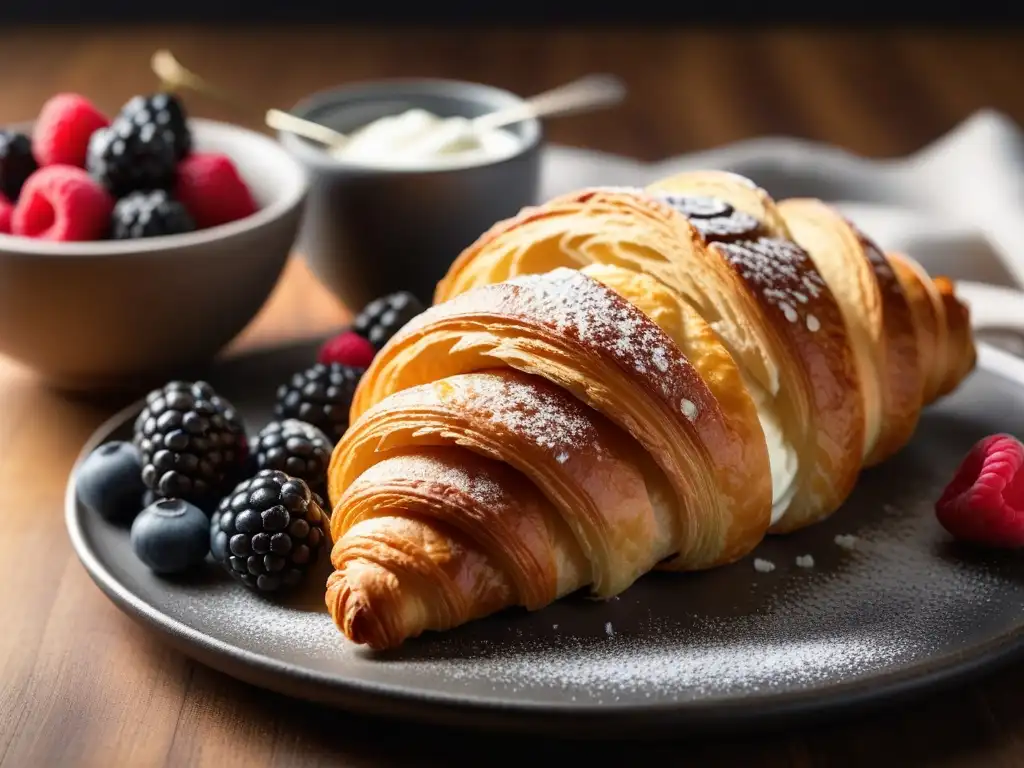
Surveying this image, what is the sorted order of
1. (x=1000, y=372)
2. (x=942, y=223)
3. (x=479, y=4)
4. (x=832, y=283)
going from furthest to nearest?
(x=479, y=4), (x=942, y=223), (x=1000, y=372), (x=832, y=283)

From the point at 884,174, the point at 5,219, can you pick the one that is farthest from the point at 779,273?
the point at 884,174

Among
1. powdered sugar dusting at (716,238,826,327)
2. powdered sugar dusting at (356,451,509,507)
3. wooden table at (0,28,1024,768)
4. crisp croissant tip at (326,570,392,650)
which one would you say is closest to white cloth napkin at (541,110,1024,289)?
wooden table at (0,28,1024,768)

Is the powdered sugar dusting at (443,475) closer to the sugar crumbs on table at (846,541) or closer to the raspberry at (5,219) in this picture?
the sugar crumbs on table at (846,541)

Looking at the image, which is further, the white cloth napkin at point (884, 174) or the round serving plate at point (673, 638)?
the white cloth napkin at point (884, 174)

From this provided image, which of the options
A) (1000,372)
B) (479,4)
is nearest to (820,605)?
(1000,372)

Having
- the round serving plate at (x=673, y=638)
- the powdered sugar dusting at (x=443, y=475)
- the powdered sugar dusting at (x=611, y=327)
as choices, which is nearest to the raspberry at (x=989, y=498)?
the round serving plate at (x=673, y=638)

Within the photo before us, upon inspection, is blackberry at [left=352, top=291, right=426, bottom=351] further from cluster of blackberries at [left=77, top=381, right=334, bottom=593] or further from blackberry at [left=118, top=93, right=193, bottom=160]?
blackberry at [left=118, top=93, right=193, bottom=160]

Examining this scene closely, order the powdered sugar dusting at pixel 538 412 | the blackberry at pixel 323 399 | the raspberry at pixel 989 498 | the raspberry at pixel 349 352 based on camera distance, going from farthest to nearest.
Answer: the raspberry at pixel 349 352
the blackberry at pixel 323 399
the raspberry at pixel 989 498
the powdered sugar dusting at pixel 538 412

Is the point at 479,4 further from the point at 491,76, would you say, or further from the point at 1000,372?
the point at 1000,372
